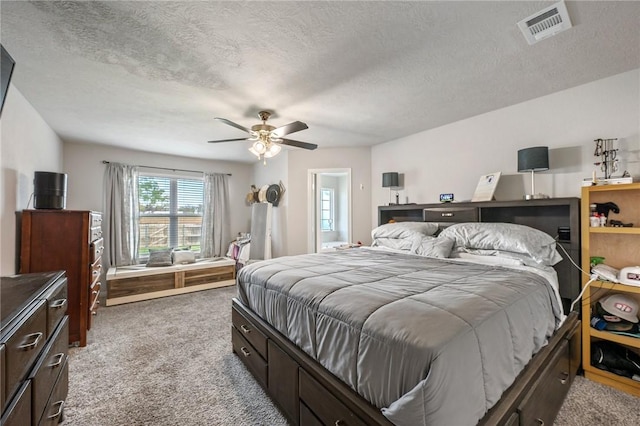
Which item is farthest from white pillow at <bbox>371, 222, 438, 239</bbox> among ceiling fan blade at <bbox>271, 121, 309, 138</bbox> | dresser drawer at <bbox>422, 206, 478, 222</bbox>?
ceiling fan blade at <bbox>271, 121, 309, 138</bbox>

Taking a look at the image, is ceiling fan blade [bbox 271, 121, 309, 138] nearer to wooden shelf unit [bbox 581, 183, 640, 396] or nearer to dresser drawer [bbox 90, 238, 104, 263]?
dresser drawer [bbox 90, 238, 104, 263]

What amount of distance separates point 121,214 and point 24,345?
4170 millimetres

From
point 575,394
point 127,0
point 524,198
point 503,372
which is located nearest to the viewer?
point 503,372

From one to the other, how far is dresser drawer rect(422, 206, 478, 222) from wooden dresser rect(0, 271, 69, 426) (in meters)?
3.59

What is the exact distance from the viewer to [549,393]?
1543mm

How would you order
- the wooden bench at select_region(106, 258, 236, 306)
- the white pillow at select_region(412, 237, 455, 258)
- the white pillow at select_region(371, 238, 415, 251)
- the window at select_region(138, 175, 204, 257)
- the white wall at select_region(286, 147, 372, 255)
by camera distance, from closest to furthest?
the white pillow at select_region(412, 237, 455, 258), the white pillow at select_region(371, 238, 415, 251), the wooden bench at select_region(106, 258, 236, 306), the white wall at select_region(286, 147, 372, 255), the window at select_region(138, 175, 204, 257)

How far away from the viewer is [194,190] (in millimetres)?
5441

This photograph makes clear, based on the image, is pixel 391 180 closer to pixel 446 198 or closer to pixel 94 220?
pixel 446 198

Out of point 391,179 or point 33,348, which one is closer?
point 33,348

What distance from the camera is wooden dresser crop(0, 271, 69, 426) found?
94 centimetres

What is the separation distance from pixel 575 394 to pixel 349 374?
2.01 metres

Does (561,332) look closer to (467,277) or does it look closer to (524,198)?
(467,277)

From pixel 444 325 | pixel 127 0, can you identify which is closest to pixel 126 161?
pixel 127 0

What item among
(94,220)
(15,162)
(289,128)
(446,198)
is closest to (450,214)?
(446,198)
